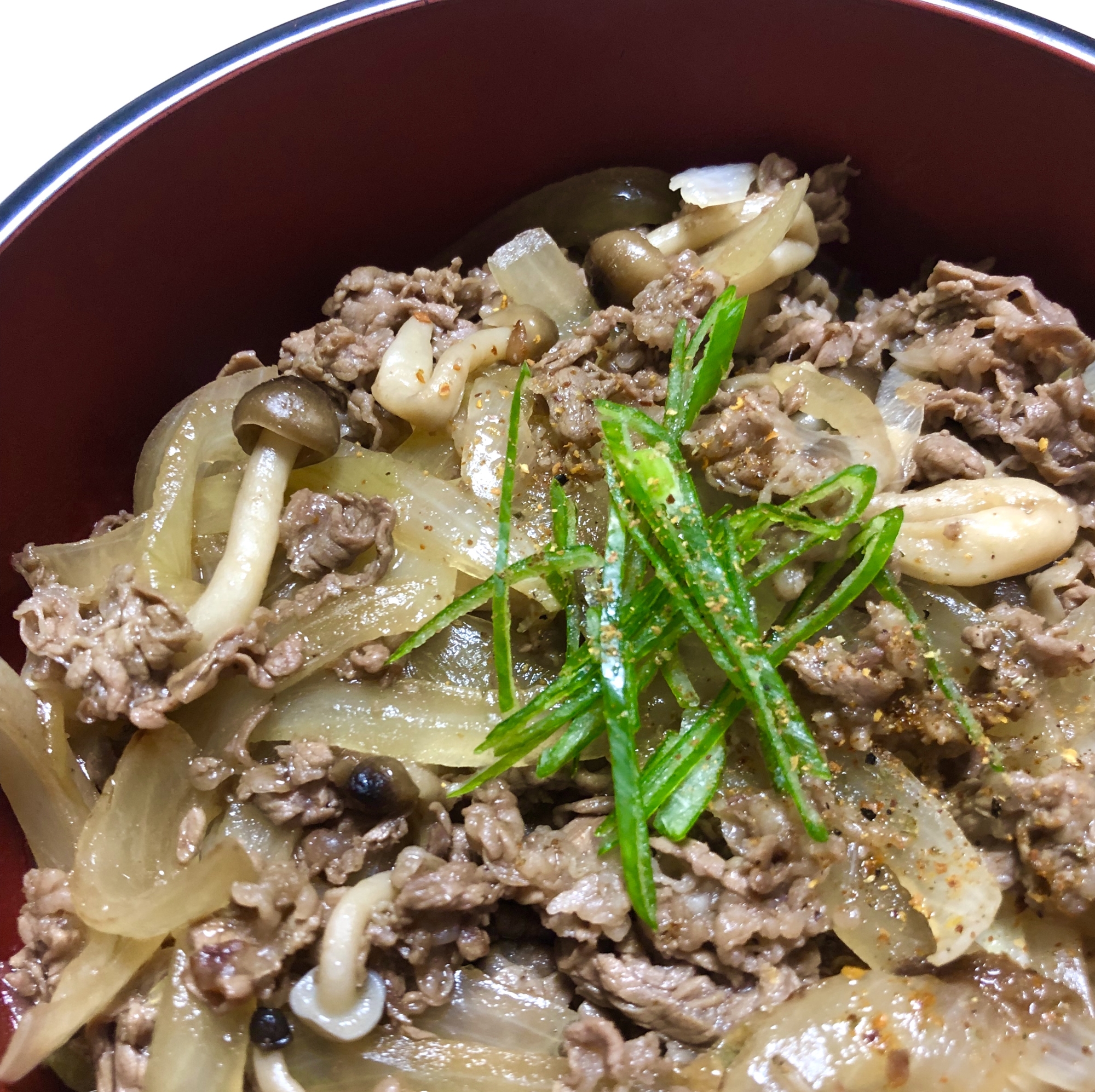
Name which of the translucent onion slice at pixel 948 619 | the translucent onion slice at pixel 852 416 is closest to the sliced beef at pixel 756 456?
the translucent onion slice at pixel 852 416

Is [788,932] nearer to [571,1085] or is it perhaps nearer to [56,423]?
[571,1085]

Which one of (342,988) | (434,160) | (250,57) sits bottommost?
(342,988)

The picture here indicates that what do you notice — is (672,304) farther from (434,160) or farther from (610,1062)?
(610,1062)

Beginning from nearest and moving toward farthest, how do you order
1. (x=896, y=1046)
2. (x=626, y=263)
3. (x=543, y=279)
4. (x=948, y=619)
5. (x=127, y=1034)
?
(x=896, y=1046) → (x=127, y=1034) → (x=948, y=619) → (x=626, y=263) → (x=543, y=279)

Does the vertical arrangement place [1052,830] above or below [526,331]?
below

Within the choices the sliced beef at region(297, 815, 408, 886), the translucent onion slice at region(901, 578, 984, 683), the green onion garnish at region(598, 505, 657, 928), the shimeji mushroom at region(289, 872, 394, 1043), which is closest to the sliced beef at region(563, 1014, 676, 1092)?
the green onion garnish at region(598, 505, 657, 928)

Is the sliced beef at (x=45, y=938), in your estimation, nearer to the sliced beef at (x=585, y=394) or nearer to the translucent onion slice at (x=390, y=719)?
the translucent onion slice at (x=390, y=719)

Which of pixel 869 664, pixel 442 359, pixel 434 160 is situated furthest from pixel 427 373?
pixel 869 664
